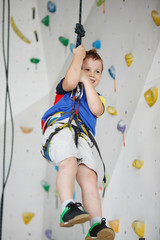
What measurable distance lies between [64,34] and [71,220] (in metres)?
1.54

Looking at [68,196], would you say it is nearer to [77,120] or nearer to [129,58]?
[77,120]

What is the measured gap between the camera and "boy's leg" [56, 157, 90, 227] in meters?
1.06

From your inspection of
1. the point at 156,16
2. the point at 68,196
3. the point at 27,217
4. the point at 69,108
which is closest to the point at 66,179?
the point at 68,196

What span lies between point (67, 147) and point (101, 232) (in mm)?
330

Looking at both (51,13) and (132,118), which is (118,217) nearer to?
(132,118)

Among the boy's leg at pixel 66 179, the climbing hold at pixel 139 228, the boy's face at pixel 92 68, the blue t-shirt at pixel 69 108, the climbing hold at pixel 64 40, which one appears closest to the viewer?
the boy's leg at pixel 66 179

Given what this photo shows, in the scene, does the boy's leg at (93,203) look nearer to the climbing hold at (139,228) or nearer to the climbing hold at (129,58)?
the climbing hold at (139,228)

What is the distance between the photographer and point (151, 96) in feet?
6.87

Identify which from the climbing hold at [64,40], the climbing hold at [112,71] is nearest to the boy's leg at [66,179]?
the climbing hold at [112,71]

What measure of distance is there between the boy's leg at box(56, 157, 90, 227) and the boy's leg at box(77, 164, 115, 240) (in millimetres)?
77

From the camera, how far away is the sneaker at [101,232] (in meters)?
1.12

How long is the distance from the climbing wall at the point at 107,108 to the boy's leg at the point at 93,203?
0.87 meters

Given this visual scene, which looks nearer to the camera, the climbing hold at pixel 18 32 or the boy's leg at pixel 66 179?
the boy's leg at pixel 66 179

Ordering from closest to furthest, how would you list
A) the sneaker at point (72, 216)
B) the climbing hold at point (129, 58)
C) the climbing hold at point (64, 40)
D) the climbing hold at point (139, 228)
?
the sneaker at point (72, 216) → the climbing hold at point (139, 228) → the climbing hold at point (129, 58) → the climbing hold at point (64, 40)
